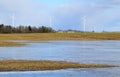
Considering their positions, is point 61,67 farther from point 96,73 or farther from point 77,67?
point 96,73

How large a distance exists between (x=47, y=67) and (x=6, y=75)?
5903 millimetres

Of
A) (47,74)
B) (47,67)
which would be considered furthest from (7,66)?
(47,74)

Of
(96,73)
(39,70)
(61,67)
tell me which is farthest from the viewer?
(61,67)

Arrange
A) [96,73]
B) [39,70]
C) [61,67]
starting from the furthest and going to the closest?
[61,67] < [39,70] < [96,73]

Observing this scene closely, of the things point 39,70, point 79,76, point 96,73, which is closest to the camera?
point 79,76

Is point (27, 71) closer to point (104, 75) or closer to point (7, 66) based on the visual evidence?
point (7, 66)

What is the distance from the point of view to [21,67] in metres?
30.7

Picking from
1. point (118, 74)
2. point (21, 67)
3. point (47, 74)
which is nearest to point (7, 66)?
point (21, 67)

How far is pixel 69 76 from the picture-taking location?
25.6 m

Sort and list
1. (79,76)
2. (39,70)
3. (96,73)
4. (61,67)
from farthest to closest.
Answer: (61,67) < (39,70) < (96,73) < (79,76)

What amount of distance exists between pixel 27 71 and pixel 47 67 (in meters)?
2.92

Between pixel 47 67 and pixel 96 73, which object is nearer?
pixel 96 73

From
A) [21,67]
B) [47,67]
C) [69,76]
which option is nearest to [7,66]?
[21,67]

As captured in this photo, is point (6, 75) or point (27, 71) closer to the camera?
point (6, 75)
